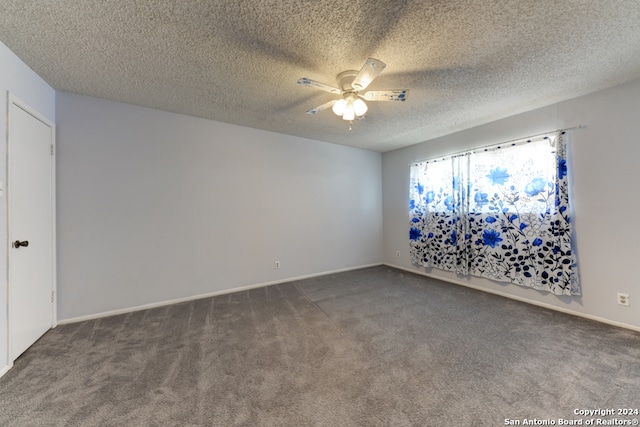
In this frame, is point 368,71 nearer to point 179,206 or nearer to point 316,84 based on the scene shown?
point 316,84

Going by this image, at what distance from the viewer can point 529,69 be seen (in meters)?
2.15

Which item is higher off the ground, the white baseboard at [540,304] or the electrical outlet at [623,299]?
the electrical outlet at [623,299]

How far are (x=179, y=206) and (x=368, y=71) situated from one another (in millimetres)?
2761

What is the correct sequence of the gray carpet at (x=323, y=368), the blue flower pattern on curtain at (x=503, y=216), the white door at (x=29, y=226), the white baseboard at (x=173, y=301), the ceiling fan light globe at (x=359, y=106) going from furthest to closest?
the blue flower pattern on curtain at (x=503, y=216)
the white baseboard at (x=173, y=301)
the ceiling fan light globe at (x=359, y=106)
the white door at (x=29, y=226)
the gray carpet at (x=323, y=368)

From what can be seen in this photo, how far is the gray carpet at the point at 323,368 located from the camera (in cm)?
142

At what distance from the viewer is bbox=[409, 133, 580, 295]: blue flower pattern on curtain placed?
276 centimetres

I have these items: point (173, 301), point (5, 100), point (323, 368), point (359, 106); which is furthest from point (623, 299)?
point (5, 100)

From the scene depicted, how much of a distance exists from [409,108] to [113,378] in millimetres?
3750

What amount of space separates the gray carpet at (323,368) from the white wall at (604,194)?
25 cm

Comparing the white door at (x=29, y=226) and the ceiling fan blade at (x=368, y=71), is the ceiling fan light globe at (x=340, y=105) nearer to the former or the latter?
the ceiling fan blade at (x=368, y=71)

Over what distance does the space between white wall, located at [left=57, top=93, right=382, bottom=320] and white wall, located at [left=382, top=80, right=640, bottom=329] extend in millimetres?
3027

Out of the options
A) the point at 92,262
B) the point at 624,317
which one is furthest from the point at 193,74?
the point at 624,317

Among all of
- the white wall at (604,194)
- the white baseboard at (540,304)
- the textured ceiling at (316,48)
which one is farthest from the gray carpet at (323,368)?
the textured ceiling at (316,48)

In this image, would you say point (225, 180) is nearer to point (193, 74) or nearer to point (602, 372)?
point (193, 74)
